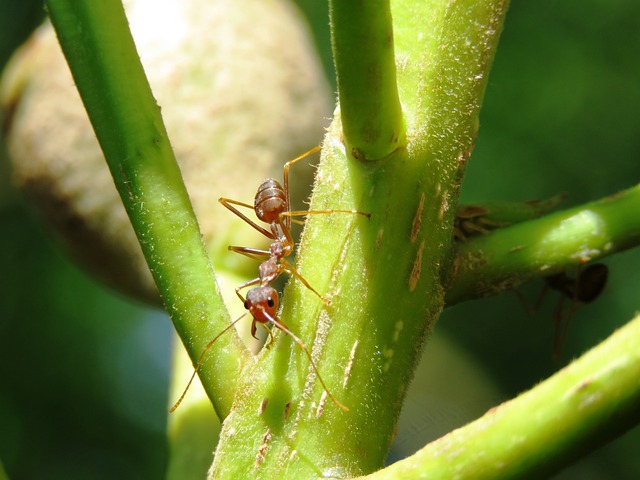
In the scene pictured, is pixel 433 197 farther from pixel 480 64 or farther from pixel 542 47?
pixel 542 47

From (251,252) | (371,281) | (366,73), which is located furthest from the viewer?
(251,252)

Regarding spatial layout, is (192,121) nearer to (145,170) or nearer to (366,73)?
(145,170)

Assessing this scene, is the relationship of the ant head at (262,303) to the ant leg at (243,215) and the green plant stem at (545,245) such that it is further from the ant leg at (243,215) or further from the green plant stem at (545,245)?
the green plant stem at (545,245)

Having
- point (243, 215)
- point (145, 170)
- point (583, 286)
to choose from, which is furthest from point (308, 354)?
point (583, 286)

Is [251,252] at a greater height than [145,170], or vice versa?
[251,252]

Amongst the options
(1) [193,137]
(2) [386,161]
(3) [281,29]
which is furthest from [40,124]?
(2) [386,161]

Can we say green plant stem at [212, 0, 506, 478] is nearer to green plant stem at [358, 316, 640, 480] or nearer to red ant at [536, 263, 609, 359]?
green plant stem at [358, 316, 640, 480]

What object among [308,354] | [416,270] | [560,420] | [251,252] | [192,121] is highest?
[192,121]
